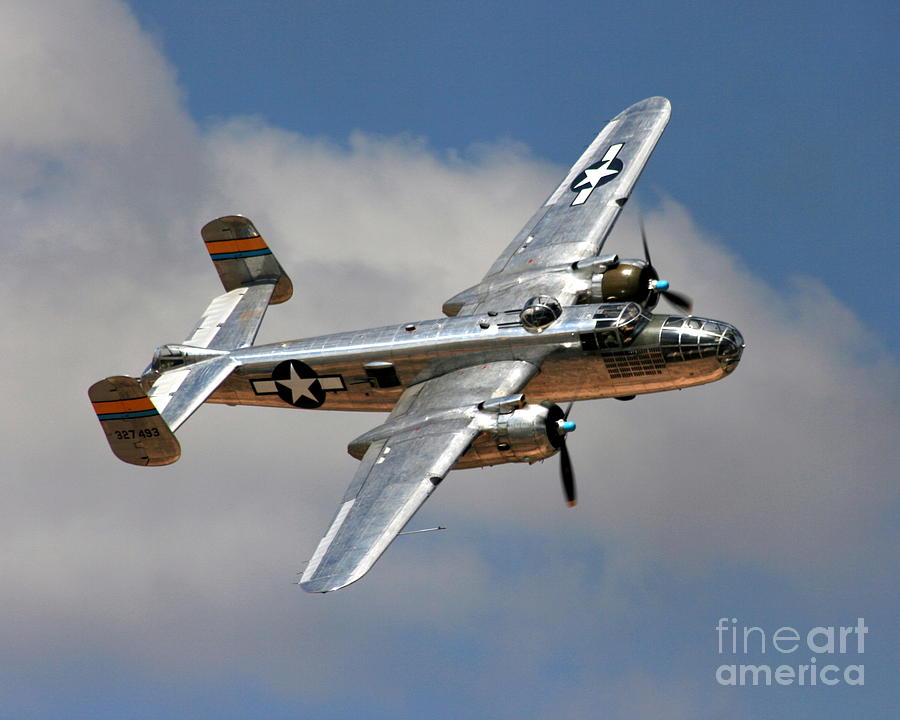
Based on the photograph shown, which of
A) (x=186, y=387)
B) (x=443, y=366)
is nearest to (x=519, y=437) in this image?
(x=443, y=366)

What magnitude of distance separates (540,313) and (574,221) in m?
6.64

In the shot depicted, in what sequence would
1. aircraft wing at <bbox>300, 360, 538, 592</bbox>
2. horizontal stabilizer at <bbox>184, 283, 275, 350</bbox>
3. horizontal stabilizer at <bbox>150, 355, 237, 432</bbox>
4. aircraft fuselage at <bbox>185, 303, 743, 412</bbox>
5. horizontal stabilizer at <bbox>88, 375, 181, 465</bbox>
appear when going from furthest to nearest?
horizontal stabilizer at <bbox>184, 283, 275, 350</bbox>, horizontal stabilizer at <bbox>150, 355, 237, 432</bbox>, aircraft fuselage at <bbox>185, 303, 743, 412</bbox>, horizontal stabilizer at <bbox>88, 375, 181, 465</bbox>, aircraft wing at <bbox>300, 360, 538, 592</bbox>

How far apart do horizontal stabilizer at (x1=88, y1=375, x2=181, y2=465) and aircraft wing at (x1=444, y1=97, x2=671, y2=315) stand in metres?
9.32

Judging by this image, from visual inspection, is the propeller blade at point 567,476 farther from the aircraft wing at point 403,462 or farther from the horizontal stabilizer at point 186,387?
the horizontal stabilizer at point 186,387

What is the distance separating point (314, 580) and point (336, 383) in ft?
30.8

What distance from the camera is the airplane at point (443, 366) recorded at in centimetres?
4100

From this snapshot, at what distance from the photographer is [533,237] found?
1978 inches

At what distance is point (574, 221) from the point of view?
5006 cm

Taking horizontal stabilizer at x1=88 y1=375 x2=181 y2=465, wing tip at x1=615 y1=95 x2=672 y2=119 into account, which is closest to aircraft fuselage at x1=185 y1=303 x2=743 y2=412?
horizontal stabilizer at x1=88 y1=375 x2=181 y2=465

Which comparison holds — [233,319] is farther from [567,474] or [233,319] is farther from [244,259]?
[567,474]

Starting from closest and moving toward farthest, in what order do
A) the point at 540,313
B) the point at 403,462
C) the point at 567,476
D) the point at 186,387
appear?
the point at 403,462 → the point at 567,476 → the point at 540,313 → the point at 186,387

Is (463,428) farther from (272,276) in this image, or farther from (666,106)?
(666,106)

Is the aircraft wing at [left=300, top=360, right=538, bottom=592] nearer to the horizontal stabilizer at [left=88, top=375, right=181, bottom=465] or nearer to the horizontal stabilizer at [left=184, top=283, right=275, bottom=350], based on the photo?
the horizontal stabilizer at [left=88, top=375, right=181, bottom=465]

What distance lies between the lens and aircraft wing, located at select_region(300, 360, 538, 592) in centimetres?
3850
